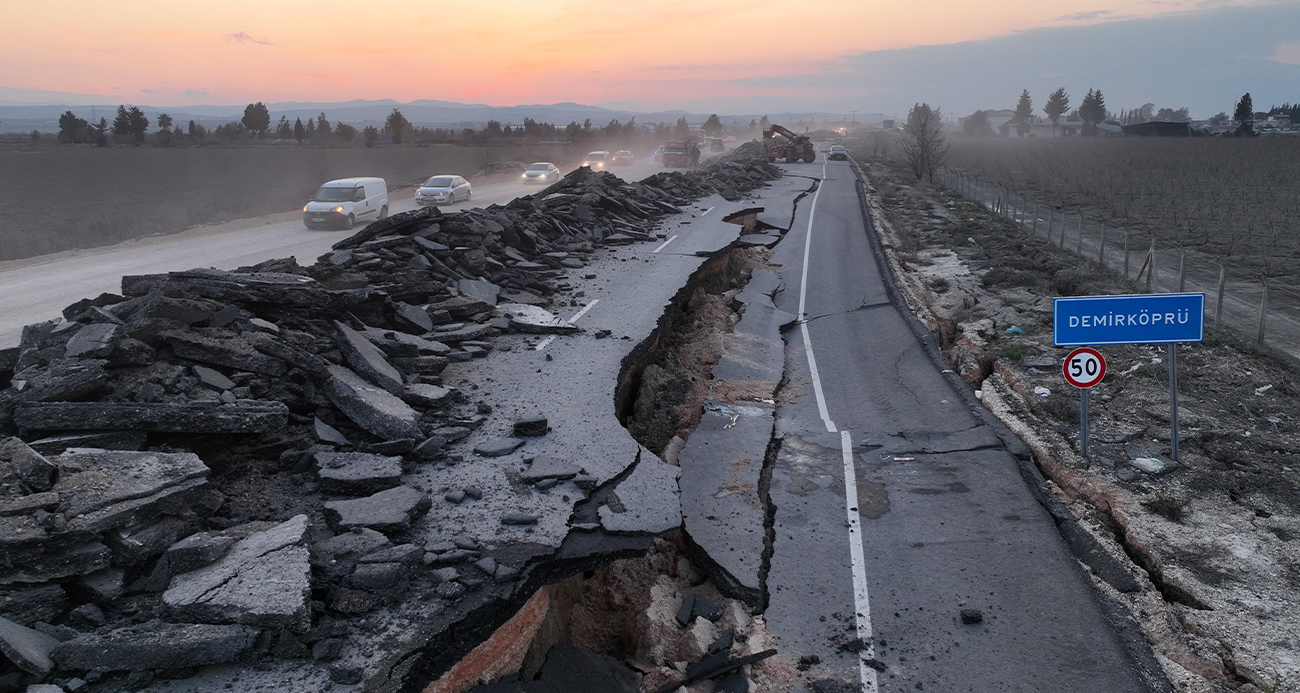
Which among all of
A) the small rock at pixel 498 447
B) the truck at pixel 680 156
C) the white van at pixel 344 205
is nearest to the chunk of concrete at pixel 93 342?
the small rock at pixel 498 447

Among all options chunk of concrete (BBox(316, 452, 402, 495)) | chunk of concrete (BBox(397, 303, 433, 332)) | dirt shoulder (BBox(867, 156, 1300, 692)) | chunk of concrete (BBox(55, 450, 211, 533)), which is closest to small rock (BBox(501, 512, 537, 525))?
chunk of concrete (BBox(316, 452, 402, 495))

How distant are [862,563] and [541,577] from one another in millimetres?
2860

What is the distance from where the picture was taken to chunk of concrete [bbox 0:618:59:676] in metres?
4.29

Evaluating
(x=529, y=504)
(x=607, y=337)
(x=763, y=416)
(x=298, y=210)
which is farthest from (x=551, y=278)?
(x=298, y=210)

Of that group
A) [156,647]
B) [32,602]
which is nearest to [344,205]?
[32,602]

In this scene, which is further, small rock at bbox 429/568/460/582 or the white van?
the white van

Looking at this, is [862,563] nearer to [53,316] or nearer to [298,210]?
[53,316]

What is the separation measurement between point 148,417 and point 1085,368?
372 inches

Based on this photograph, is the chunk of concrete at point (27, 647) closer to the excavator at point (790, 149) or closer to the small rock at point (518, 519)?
the small rock at point (518, 519)

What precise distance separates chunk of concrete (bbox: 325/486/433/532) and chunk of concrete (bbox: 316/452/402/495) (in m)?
0.18

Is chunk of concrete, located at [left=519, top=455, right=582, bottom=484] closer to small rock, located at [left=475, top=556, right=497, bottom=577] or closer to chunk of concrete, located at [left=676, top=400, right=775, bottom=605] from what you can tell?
chunk of concrete, located at [left=676, top=400, right=775, bottom=605]

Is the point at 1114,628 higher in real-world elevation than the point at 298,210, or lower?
lower

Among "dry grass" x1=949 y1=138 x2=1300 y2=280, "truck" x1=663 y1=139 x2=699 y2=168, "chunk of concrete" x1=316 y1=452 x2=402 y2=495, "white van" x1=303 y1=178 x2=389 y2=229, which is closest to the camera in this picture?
"chunk of concrete" x1=316 y1=452 x2=402 y2=495

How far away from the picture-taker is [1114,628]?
18.9 ft
